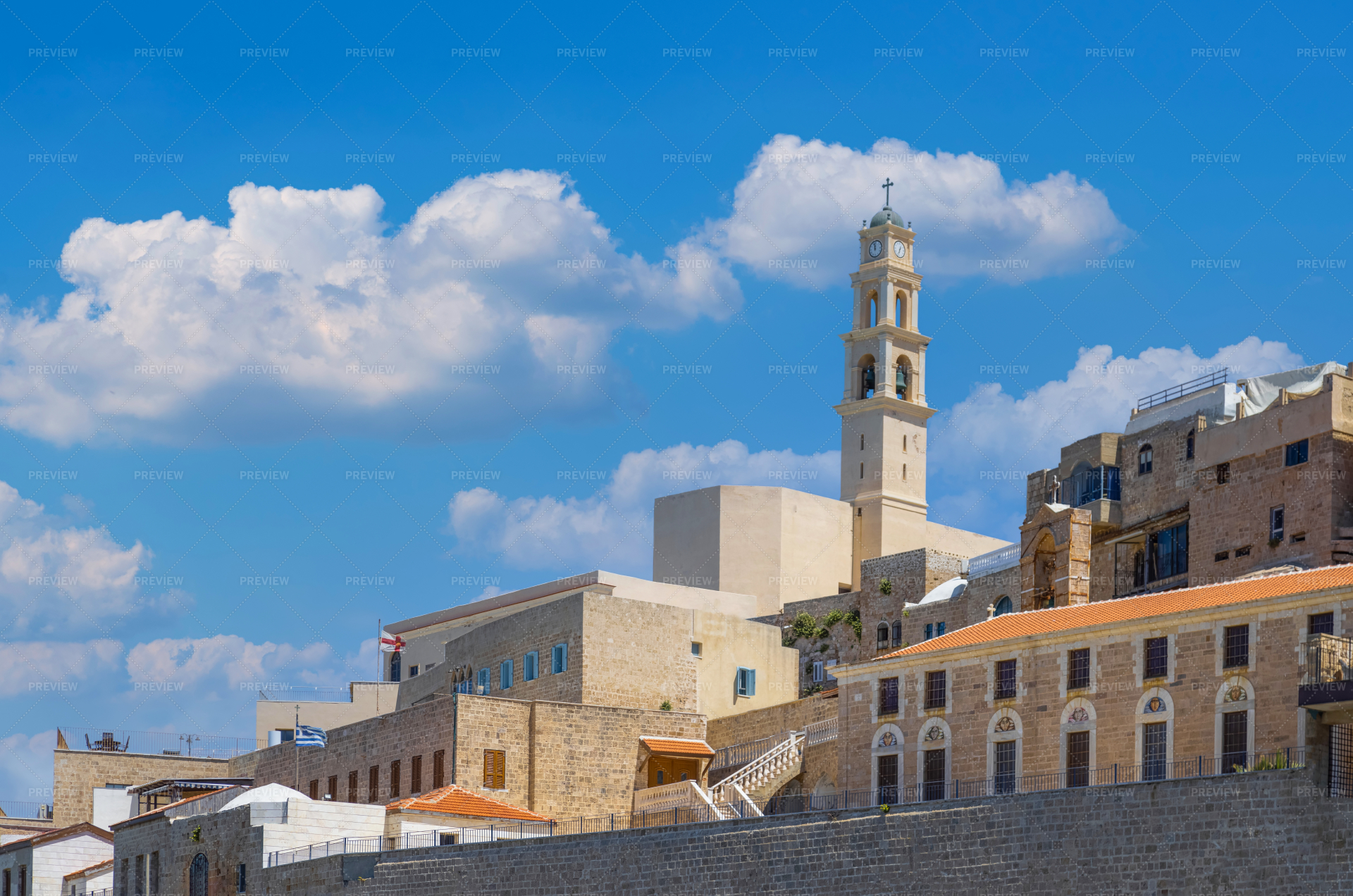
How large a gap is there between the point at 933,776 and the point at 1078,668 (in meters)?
4.72

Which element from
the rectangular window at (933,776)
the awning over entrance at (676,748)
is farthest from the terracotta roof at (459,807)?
the rectangular window at (933,776)

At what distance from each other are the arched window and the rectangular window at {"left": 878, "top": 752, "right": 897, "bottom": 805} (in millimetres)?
19346

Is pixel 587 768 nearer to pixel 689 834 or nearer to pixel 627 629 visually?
pixel 627 629

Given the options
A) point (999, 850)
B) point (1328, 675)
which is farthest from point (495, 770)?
point (1328, 675)

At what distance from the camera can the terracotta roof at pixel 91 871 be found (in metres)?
60.4

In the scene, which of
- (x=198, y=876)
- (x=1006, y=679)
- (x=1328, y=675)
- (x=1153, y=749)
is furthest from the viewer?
(x=198, y=876)

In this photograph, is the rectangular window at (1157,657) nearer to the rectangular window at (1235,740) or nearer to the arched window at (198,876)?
the rectangular window at (1235,740)

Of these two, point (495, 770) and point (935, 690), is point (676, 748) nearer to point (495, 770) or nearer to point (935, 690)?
point (495, 770)

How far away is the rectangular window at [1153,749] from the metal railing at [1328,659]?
5529 millimetres

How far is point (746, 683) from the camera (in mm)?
61281

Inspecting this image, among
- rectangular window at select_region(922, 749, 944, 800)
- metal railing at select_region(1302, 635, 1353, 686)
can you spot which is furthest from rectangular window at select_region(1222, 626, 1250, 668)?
rectangular window at select_region(922, 749, 944, 800)

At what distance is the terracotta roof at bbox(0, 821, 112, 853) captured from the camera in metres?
62.3

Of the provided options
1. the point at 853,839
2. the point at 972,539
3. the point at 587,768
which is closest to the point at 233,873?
the point at 587,768

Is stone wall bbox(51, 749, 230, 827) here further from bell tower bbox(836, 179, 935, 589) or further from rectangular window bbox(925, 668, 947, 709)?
rectangular window bbox(925, 668, 947, 709)
